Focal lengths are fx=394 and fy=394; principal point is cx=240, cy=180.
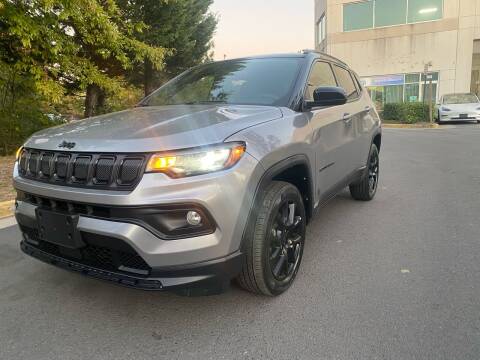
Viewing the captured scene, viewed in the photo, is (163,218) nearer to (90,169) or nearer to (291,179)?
(90,169)

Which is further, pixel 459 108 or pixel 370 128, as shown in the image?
pixel 459 108

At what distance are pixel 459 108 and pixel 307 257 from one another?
17096 millimetres

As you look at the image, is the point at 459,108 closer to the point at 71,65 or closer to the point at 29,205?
the point at 71,65

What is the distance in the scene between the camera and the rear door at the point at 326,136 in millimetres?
3215

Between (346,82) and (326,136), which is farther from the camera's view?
(346,82)

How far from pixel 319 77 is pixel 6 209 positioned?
4187 mm

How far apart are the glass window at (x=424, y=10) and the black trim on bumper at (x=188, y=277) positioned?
28.2 metres

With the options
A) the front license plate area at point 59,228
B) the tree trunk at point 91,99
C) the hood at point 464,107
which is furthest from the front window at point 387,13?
the front license plate area at point 59,228

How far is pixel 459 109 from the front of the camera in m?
17.4

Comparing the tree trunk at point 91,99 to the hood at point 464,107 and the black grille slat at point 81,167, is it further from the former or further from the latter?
the hood at point 464,107

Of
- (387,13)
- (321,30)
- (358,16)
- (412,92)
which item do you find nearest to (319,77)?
(412,92)

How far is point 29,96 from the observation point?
10.1 meters

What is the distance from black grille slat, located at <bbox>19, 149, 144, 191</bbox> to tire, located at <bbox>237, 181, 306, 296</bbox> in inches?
30.8

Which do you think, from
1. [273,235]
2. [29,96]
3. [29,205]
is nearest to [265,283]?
[273,235]
